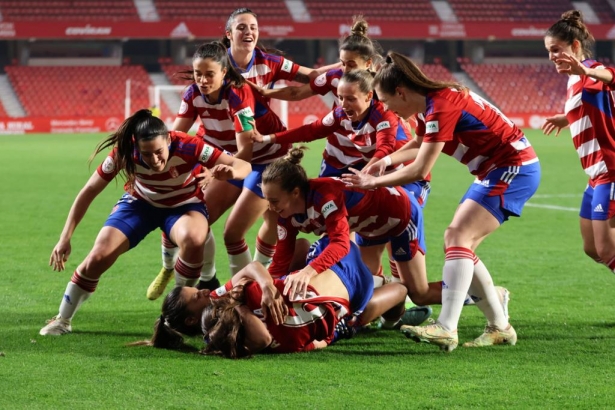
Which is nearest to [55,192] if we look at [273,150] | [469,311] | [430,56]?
[273,150]

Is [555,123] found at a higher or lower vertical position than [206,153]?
higher

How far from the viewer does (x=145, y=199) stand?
19.6 ft

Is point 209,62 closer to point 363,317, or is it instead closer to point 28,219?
point 363,317

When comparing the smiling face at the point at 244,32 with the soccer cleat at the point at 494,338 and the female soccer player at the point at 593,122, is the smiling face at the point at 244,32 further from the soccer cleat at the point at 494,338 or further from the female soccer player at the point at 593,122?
the soccer cleat at the point at 494,338

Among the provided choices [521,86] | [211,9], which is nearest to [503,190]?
[211,9]

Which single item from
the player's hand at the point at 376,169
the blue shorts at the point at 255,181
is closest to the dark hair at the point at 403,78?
the player's hand at the point at 376,169

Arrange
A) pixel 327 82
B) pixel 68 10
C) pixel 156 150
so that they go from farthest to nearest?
1. pixel 68 10
2. pixel 327 82
3. pixel 156 150

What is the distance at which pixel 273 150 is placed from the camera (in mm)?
6812

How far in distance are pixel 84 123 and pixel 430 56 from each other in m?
15.6

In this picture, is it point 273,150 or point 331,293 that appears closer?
point 331,293

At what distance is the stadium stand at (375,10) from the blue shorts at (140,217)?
32469 mm

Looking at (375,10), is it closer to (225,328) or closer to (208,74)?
(208,74)

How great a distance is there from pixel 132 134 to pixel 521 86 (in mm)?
34885

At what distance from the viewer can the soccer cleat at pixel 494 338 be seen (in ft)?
17.0
